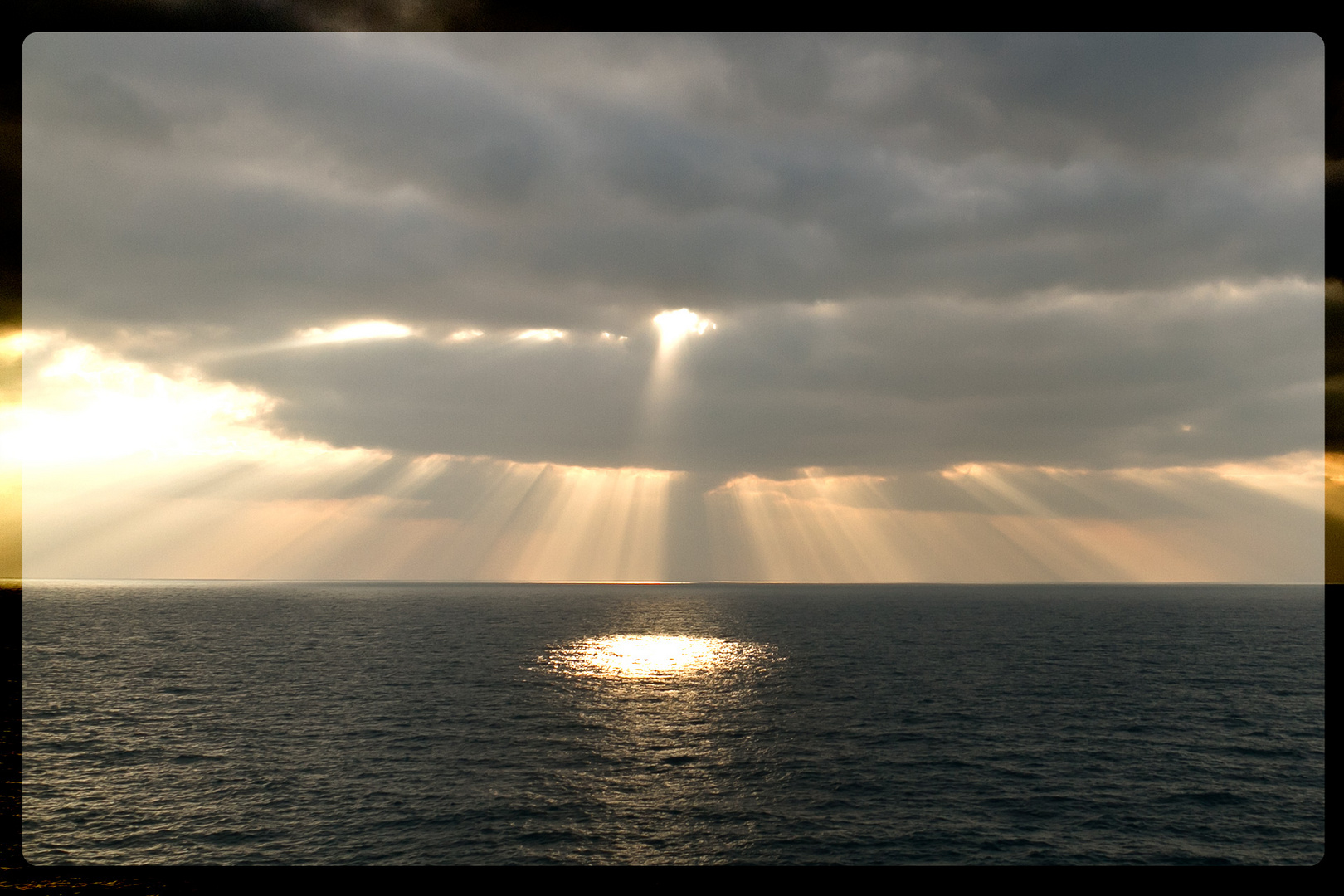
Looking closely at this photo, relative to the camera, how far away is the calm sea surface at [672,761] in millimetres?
42188

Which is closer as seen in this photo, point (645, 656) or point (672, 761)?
point (672, 761)

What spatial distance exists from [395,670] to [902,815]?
7937 centimetres

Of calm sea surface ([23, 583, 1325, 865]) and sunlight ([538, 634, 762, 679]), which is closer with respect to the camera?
calm sea surface ([23, 583, 1325, 865])

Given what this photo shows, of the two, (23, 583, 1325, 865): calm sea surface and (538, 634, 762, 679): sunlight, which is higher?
(23, 583, 1325, 865): calm sea surface

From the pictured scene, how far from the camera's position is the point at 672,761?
5703cm

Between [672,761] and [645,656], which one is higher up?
[672,761]

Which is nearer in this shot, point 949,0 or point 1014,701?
point 949,0

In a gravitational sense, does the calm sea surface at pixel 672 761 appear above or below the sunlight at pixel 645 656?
above

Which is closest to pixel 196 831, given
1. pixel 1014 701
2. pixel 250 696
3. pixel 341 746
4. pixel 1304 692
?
pixel 341 746

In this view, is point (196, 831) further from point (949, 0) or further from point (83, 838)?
point (949, 0)

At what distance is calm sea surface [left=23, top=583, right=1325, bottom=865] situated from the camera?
1661 inches
